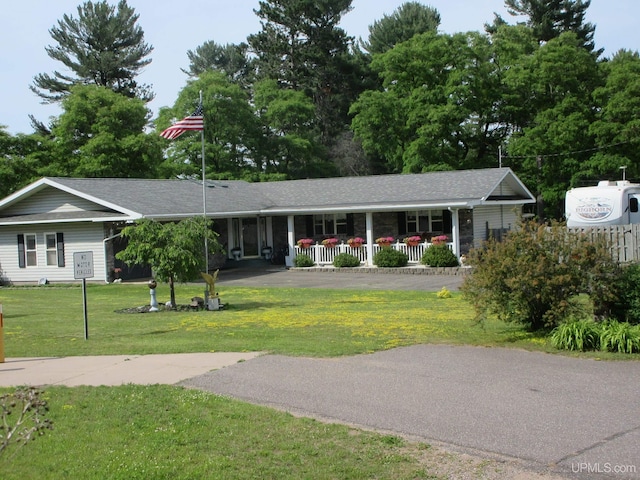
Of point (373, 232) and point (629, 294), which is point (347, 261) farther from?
point (629, 294)

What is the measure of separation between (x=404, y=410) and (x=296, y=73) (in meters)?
56.3

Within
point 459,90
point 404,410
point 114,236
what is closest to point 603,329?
point 404,410

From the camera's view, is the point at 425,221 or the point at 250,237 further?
the point at 250,237

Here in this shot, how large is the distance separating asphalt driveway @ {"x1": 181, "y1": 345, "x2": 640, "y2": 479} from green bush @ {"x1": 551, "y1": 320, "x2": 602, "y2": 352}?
0.57 metres

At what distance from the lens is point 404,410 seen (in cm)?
834

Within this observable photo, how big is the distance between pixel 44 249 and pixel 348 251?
13.0 metres

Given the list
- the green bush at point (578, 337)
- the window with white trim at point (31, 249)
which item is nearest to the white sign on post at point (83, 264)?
the green bush at point (578, 337)

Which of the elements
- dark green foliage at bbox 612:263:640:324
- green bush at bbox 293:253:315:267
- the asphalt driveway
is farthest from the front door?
dark green foliage at bbox 612:263:640:324

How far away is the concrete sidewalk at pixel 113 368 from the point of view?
33.8ft

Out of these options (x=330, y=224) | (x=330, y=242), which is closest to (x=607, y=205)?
(x=330, y=242)

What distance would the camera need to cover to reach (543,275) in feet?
40.6

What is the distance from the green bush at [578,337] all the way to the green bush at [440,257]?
18671mm

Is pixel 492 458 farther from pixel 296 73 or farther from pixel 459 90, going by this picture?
pixel 296 73

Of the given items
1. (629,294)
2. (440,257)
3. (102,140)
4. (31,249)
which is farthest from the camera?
(102,140)
